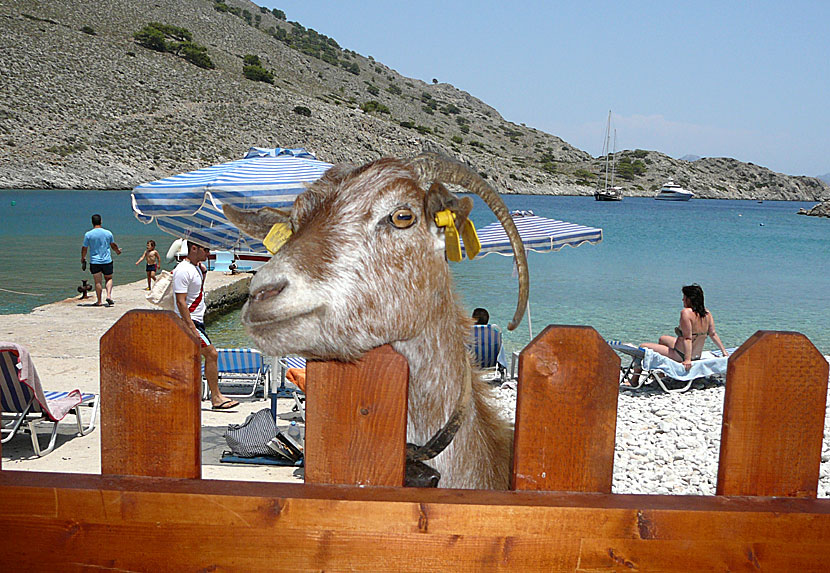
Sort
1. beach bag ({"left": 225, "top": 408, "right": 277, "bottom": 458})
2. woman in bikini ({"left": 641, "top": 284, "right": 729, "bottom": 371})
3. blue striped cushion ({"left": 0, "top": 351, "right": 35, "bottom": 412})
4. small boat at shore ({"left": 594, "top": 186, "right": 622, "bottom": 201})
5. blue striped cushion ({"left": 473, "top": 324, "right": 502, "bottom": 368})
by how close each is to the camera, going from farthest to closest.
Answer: small boat at shore ({"left": 594, "top": 186, "right": 622, "bottom": 201}), blue striped cushion ({"left": 473, "top": 324, "right": 502, "bottom": 368}), woman in bikini ({"left": 641, "top": 284, "right": 729, "bottom": 371}), beach bag ({"left": 225, "top": 408, "right": 277, "bottom": 458}), blue striped cushion ({"left": 0, "top": 351, "right": 35, "bottom": 412})

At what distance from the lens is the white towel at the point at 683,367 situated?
9.99m

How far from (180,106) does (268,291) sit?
86.8 metres


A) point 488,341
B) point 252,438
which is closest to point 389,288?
point 252,438

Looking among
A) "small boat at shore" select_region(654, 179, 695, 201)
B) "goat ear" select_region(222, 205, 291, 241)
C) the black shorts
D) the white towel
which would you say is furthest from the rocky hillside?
"goat ear" select_region(222, 205, 291, 241)

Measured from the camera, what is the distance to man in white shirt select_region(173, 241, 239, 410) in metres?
8.30

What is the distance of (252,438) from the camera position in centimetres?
676

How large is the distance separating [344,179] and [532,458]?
1.02m

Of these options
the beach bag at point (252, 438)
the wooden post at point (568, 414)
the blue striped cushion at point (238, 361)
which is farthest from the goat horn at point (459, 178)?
the blue striped cushion at point (238, 361)

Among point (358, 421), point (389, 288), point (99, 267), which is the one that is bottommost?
point (99, 267)

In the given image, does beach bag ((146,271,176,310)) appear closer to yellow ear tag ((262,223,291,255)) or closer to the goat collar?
yellow ear tag ((262,223,291,255))

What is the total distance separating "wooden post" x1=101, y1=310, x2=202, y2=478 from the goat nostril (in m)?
0.22

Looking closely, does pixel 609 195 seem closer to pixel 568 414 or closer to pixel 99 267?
pixel 99 267

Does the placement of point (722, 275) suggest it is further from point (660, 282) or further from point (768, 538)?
point (768, 538)

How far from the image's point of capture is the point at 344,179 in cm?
204
